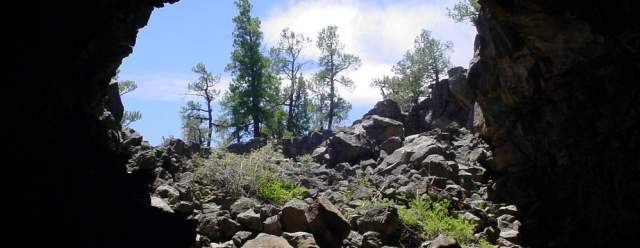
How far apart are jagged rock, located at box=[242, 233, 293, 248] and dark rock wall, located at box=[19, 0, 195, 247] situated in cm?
141

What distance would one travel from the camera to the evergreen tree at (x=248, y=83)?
36188 mm

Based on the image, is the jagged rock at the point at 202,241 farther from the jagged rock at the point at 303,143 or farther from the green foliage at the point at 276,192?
the jagged rock at the point at 303,143

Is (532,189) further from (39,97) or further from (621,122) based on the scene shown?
(39,97)

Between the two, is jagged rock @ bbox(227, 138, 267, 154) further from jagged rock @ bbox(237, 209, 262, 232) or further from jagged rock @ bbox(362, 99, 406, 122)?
jagged rock @ bbox(237, 209, 262, 232)

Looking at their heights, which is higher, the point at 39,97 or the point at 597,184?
the point at 39,97

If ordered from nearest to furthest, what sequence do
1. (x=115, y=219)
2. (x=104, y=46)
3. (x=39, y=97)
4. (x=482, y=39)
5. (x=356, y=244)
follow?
1. (x=39, y=97)
2. (x=115, y=219)
3. (x=104, y=46)
4. (x=356, y=244)
5. (x=482, y=39)

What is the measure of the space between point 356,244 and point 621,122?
614cm

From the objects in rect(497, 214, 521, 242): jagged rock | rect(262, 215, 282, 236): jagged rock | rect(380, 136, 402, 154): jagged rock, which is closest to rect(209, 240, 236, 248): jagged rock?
rect(262, 215, 282, 236): jagged rock

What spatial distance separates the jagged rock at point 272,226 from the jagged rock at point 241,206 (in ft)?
4.48

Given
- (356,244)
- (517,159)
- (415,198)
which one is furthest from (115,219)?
(517,159)

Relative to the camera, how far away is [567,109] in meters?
13.9

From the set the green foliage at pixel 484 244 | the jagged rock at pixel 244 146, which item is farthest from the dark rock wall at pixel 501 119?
the jagged rock at pixel 244 146

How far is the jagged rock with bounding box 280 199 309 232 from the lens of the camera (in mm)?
11742

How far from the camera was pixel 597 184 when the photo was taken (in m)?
12.6
